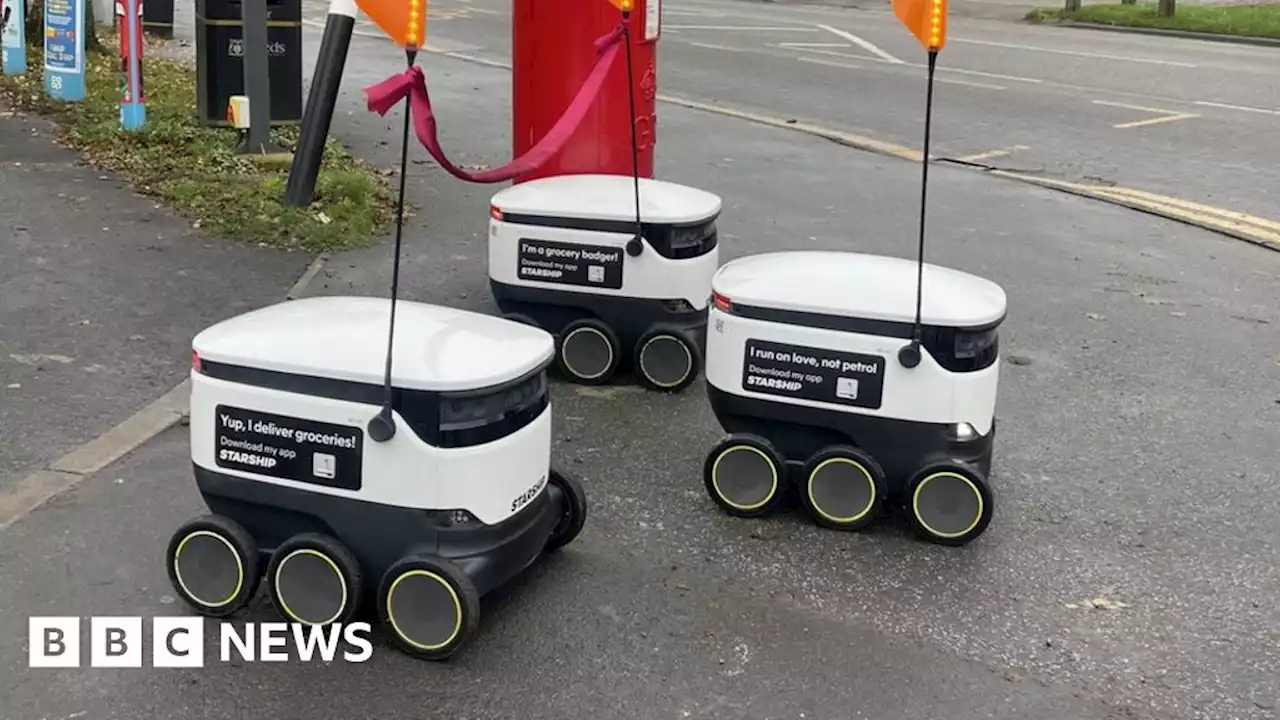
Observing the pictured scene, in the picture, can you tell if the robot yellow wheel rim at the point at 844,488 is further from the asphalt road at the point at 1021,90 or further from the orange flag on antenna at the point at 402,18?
the asphalt road at the point at 1021,90

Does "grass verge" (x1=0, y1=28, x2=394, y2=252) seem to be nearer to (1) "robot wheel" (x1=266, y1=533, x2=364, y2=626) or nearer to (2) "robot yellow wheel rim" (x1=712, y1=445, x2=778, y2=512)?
(2) "robot yellow wheel rim" (x1=712, y1=445, x2=778, y2=512)

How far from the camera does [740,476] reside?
4.20 meters

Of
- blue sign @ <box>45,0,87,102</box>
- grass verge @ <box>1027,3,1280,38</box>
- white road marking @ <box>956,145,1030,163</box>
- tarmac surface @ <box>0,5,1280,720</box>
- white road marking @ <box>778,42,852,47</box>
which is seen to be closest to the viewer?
tarmac surface @ <box>0,5,1280,720</box>

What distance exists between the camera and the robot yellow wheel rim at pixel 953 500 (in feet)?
13.1

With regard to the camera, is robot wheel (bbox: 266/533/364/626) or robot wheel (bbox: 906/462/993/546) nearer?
robot wheel (bbox: 266/533/364/626)

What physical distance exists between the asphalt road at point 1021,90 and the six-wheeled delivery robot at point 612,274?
19.0 ft

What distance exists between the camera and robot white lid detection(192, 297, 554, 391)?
3322mm

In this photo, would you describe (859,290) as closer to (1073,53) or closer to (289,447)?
(289,447)

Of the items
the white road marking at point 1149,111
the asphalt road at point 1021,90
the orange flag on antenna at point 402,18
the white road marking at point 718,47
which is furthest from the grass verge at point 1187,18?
the orange flag on antenna at point 402,18

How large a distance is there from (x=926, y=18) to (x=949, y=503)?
1.49 metres

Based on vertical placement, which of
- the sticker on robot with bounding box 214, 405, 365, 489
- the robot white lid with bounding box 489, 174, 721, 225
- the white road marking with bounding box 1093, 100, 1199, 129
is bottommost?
the sticker on robot with bounding box 214, 405, 365, 489

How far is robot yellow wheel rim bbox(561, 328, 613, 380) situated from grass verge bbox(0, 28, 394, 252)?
89.8 inches

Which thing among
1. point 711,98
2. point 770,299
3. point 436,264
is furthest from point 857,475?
point 711,98

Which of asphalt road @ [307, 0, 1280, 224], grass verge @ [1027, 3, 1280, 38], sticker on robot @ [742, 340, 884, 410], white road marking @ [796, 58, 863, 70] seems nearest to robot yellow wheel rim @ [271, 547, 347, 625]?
sticker on robot @ [742, 340, 884, 410]
